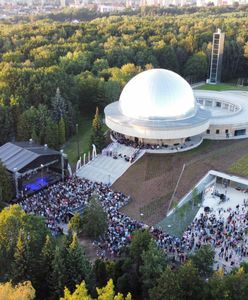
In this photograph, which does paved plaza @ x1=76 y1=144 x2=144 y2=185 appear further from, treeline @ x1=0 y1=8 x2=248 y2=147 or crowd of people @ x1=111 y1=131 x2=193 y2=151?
treeline @ x1=0 y1=8 x2=248 y2=147

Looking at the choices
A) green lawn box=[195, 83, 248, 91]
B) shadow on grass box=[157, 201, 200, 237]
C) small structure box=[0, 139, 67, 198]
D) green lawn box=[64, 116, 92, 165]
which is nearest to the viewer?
shadow on grass box=[157, 201, 200, 237]

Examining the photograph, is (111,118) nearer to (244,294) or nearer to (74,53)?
(244,294)

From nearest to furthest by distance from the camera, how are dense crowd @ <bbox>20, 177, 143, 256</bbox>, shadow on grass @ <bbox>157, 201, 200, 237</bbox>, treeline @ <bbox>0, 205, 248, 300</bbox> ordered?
treeline @ <bbox>0, 205, 248, 300</bbox>, dense crowd @ <bbox>20, 177, 143, 256</bbox>, shadow on grass @ <bbox>157, 201, 200, 237</bbox>

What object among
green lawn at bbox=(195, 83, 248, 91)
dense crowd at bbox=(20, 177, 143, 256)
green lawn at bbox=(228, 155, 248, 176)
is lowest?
green lawn at bbox=(195, 83, 248, 91)

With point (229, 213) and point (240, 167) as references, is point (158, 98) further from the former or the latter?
point (229, 213)

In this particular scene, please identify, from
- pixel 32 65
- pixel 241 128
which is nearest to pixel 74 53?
pixel 32 65

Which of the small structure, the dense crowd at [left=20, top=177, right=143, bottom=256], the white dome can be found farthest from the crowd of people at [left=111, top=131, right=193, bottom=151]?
the small structure

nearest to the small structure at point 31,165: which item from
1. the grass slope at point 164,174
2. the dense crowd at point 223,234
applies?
the grass slope at point 164,174

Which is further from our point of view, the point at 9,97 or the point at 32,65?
the point at 32,65
